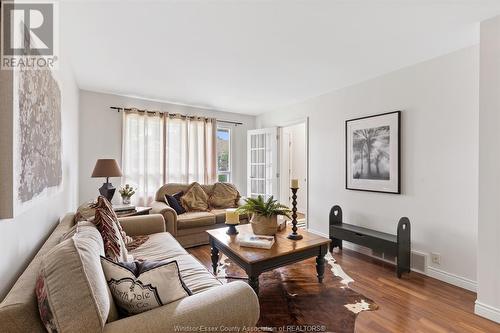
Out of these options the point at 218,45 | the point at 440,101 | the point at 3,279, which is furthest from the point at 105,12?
the point at 440,101

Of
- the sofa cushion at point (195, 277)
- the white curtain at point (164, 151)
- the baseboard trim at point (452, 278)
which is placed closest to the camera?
the sofa cushion at point (195, 277)

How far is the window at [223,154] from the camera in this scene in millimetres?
5047

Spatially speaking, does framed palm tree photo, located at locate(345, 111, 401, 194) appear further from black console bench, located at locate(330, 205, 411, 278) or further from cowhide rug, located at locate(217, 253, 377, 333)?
cowhide rug, located at locate(217, 253, 377, 333)

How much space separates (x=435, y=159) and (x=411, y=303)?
1.48 metres

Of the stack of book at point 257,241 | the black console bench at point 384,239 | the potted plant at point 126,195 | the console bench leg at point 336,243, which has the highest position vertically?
the potted plant at point 126,195

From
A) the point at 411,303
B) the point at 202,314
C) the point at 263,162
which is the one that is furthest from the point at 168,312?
the point at 263,162

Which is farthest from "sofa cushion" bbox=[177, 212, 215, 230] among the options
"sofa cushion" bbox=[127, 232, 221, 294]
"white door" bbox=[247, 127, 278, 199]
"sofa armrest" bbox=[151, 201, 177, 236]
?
"white door" bbox=[247, 127, 278, 199]

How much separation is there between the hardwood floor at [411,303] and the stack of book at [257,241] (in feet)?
2.87

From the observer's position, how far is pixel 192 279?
158cm

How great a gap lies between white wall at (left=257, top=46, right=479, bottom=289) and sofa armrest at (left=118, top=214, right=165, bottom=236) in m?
2.55

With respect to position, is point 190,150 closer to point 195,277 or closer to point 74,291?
point 195,277

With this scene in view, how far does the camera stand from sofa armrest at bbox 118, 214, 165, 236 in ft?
8.14

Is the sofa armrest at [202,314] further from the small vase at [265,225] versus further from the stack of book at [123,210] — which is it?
the stack of book at [123,210]

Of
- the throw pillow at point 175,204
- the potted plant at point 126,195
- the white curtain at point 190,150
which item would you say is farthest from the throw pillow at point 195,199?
the potted plant at point 126,195
